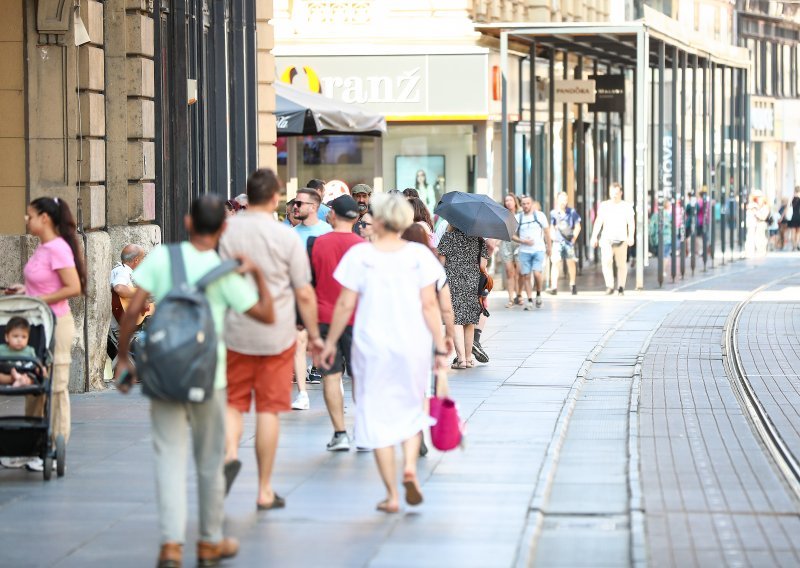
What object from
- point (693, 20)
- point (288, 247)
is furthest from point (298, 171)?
point (693, 20)

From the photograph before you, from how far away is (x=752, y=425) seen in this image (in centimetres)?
1369

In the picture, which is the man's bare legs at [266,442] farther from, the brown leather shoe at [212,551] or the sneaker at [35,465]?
the sneaker at [35,465]

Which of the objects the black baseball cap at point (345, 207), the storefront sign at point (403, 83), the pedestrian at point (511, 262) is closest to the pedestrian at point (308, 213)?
the black baseball cap at point (345, 207)

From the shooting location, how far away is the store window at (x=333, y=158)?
118 feet

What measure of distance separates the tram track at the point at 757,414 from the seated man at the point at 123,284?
17.4 feet

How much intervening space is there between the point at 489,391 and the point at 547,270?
61.3 ft

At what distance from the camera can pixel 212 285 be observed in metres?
8.47

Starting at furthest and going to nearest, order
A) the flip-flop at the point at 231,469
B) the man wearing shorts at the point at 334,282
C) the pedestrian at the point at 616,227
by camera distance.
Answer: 1. the pedestrian at the point at 616,227
2. the man wearing shorts at the point at 334,282
3. the flip-flop at the point at 231,469

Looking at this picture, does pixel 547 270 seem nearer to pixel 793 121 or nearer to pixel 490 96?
pixel 490 96

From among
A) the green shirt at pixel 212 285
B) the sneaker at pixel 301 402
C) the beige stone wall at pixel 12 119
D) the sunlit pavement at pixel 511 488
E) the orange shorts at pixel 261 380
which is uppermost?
the beige stone wall at pixel 12 119

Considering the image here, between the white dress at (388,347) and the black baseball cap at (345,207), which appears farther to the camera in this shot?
the black baseball cap at (345,207)

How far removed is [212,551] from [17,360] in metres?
2.83

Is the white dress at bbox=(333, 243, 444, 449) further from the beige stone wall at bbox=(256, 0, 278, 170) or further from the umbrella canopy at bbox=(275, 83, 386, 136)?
the umbrella canopy at bbox=(275, 83, 386, 136)

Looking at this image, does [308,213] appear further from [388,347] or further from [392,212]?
[388,347]
